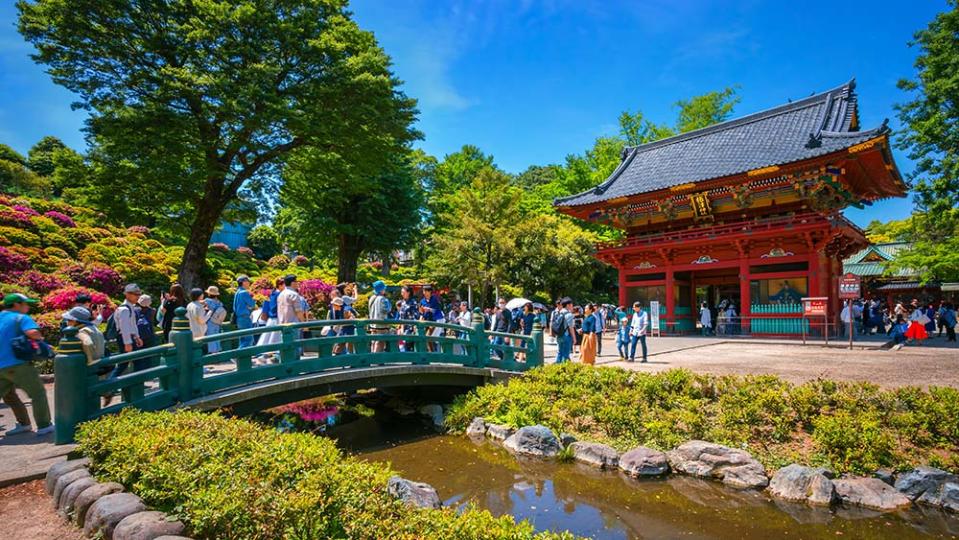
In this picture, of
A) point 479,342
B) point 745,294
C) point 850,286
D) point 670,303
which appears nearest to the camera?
point 479,342

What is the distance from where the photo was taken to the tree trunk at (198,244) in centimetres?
1698

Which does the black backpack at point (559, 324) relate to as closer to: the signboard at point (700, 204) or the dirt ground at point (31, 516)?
the dirt ground at point (31, 516)

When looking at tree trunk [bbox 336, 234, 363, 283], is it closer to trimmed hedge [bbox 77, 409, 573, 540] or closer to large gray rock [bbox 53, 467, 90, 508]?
trimmed hedge [bbox 77, 409, 573, 540]

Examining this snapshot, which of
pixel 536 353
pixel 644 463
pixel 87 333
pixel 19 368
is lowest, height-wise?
pixel 644 463

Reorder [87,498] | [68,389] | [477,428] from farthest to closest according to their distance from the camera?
[477,428]
[68,389]
[87,498]

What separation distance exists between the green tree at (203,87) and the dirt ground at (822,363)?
12638 mm

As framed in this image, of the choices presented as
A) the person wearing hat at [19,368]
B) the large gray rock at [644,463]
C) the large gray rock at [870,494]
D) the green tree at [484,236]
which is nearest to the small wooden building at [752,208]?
the green tree at [484,236]

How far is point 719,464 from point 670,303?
17.2m

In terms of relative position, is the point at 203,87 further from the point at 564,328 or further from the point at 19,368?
the point at 564,328

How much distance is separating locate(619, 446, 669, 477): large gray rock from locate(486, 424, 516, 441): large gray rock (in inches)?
90.5

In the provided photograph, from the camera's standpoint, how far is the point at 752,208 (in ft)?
73.3

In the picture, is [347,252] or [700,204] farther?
[347,252]

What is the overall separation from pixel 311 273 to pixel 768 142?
2715 centimetres

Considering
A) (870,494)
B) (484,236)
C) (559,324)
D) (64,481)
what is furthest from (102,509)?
(484,236)
